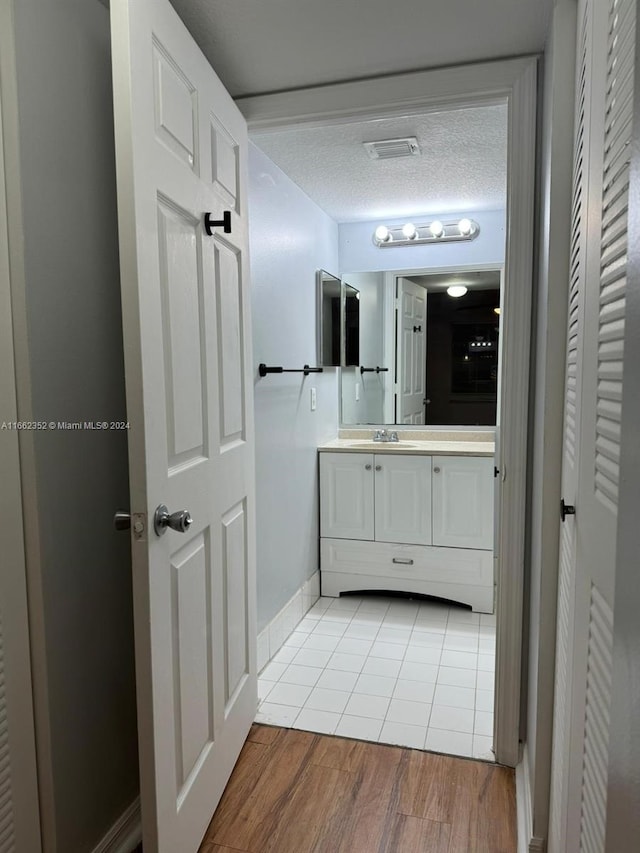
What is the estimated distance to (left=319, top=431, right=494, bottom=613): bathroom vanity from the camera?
2.90 metres

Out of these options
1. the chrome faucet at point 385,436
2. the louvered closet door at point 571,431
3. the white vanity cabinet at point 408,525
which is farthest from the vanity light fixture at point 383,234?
the louvered closet door at point 571,431

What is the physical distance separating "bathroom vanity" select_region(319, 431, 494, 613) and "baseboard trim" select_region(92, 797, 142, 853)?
175 cm

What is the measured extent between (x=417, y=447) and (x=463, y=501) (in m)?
0.39

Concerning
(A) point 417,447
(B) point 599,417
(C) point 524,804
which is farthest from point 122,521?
(A) point 417,447

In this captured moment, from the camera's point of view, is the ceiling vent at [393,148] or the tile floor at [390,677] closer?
the tile floor at [390,677]

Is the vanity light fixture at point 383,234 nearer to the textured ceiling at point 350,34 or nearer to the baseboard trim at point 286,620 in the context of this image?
the textured ceiling at point 350,34

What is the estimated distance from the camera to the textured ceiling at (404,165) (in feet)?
6.91

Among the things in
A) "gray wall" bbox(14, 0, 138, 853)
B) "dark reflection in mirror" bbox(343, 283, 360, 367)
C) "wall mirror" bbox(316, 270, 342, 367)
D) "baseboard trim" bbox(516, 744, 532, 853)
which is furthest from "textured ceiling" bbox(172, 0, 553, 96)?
"baseboard trim" bbox(516, 744, 532, 853)

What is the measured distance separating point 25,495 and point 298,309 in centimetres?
185

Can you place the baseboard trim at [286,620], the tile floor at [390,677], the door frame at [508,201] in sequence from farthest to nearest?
1. the baseboard trim at [286,620]
2. the tile floor at [390,677]
3. the door frame at [508,201]

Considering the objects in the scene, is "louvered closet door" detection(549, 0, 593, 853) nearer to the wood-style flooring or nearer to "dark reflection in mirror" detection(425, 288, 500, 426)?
the wood-style flooring

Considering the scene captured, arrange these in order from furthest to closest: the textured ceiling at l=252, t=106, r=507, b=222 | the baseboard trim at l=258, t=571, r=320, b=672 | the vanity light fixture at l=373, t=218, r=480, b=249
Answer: the vanity light fixture at l=373, t=218, r=480, b=249 → the baseboard trim at l=258, t=571, r=320, b=672 → the textured ceiling at l=252, t=106, r=507, b=222

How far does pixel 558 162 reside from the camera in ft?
4.17

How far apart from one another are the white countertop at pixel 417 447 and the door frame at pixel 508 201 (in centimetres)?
114
